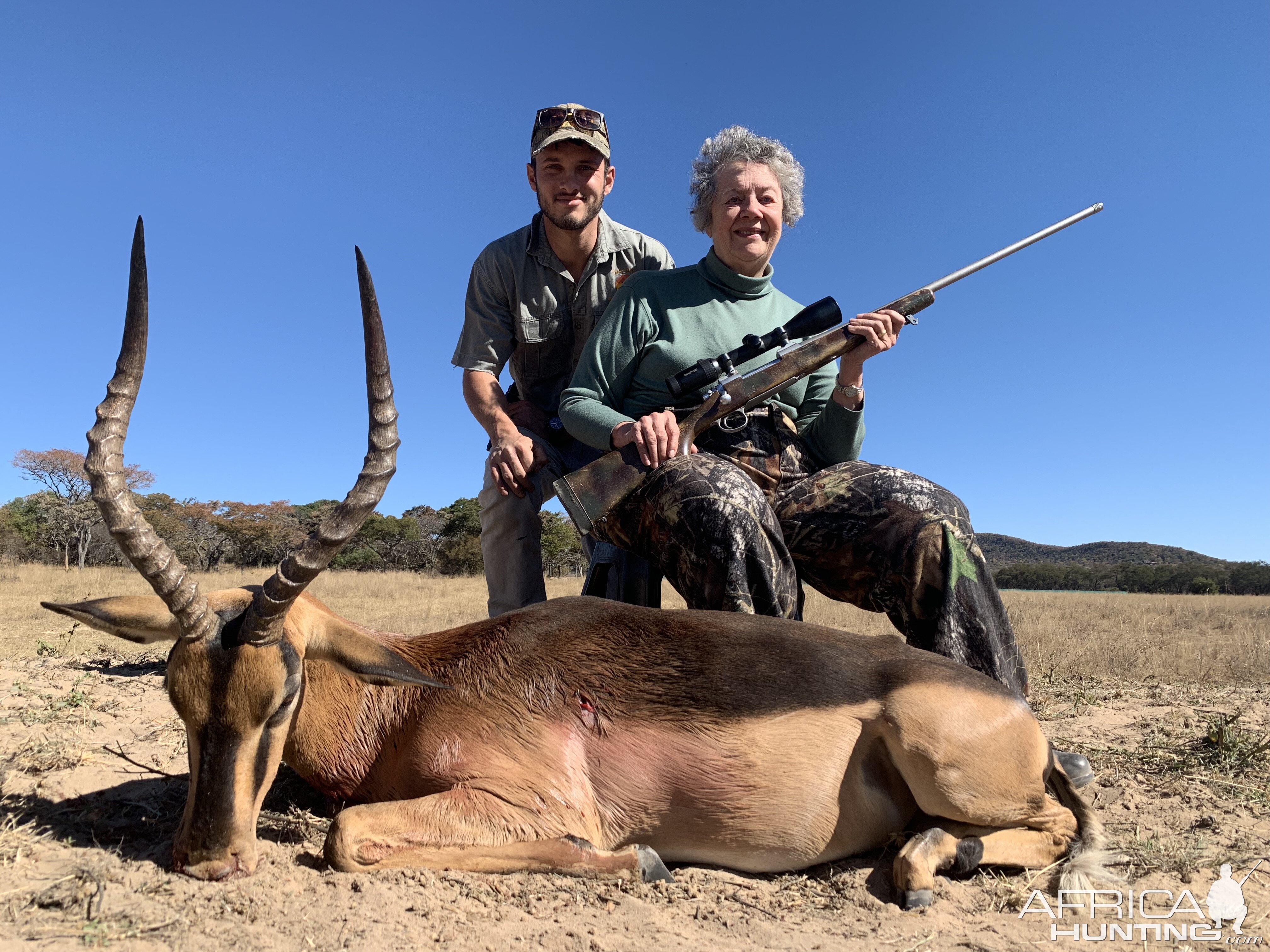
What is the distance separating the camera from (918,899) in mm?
3340

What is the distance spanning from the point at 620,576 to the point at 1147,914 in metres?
3.70

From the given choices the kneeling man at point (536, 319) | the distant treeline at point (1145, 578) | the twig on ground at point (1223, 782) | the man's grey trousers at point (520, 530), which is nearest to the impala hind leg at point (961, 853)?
the twig on ground at point (1223, 782)

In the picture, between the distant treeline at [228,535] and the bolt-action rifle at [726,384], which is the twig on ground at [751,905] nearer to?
the bolt-action rifle at [726,384]

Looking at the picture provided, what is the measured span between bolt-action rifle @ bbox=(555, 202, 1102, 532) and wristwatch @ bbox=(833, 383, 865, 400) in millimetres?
232

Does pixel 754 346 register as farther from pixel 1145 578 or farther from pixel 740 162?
pixel 1145 578

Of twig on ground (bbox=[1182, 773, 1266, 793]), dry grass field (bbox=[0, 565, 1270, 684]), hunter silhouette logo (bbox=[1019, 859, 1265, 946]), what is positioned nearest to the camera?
hunter silhouette logo (bbox=[1019, 859, 1265, 946])

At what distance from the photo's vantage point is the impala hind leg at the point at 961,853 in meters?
3.38

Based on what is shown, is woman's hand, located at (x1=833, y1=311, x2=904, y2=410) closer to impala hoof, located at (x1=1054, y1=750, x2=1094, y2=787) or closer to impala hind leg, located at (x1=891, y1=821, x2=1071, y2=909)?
impala hoof, located at (x1=1054, y1=750, x2=1094, y2=787)

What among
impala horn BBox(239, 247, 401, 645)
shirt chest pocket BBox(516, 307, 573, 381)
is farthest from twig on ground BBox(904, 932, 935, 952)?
shirt chest pocket BBox(516, 307, 573, 381)

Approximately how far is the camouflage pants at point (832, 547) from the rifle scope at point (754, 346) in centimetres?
45

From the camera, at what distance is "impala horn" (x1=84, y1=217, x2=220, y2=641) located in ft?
10.6

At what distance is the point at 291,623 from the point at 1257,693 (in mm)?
7917

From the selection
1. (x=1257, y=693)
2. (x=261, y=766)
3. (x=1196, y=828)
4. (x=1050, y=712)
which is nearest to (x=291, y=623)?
(x=261, y=766)

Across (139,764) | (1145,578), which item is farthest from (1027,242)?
(1145,578)
